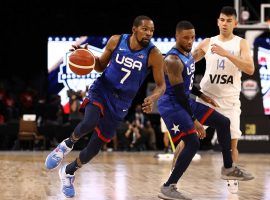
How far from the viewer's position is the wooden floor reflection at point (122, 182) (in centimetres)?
752

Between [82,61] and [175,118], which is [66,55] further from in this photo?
A: [175,118]

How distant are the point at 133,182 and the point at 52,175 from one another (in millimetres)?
1495

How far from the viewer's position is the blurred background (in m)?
16.6

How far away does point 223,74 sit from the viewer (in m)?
8.04

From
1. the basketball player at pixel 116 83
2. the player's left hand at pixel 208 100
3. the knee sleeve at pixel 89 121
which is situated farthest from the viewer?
the player's left hand at pixel 208 100

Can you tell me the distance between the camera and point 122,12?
2298cm

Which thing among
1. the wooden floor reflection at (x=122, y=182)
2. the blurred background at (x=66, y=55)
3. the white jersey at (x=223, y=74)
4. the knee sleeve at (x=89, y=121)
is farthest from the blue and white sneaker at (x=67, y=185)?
the blurred background at (x=66, y=55)

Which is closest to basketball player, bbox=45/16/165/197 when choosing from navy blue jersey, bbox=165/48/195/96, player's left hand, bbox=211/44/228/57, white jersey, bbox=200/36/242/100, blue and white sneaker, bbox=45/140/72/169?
blue and white sneaker, bbox=45/140/72/169

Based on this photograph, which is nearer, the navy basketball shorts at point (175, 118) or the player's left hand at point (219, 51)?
the navy basketball shorts at point (175, 118)

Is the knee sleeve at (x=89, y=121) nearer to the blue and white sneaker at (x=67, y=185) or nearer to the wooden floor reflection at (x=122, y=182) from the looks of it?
the blue and white sneaker at (x=67, y=185)

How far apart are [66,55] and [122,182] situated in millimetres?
11323

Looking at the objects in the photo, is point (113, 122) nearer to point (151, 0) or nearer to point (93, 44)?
point (93, 44)

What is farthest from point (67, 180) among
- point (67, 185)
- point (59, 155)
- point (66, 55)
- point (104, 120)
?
point (66, 55)

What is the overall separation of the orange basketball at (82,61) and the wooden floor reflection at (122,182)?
1.30 m
